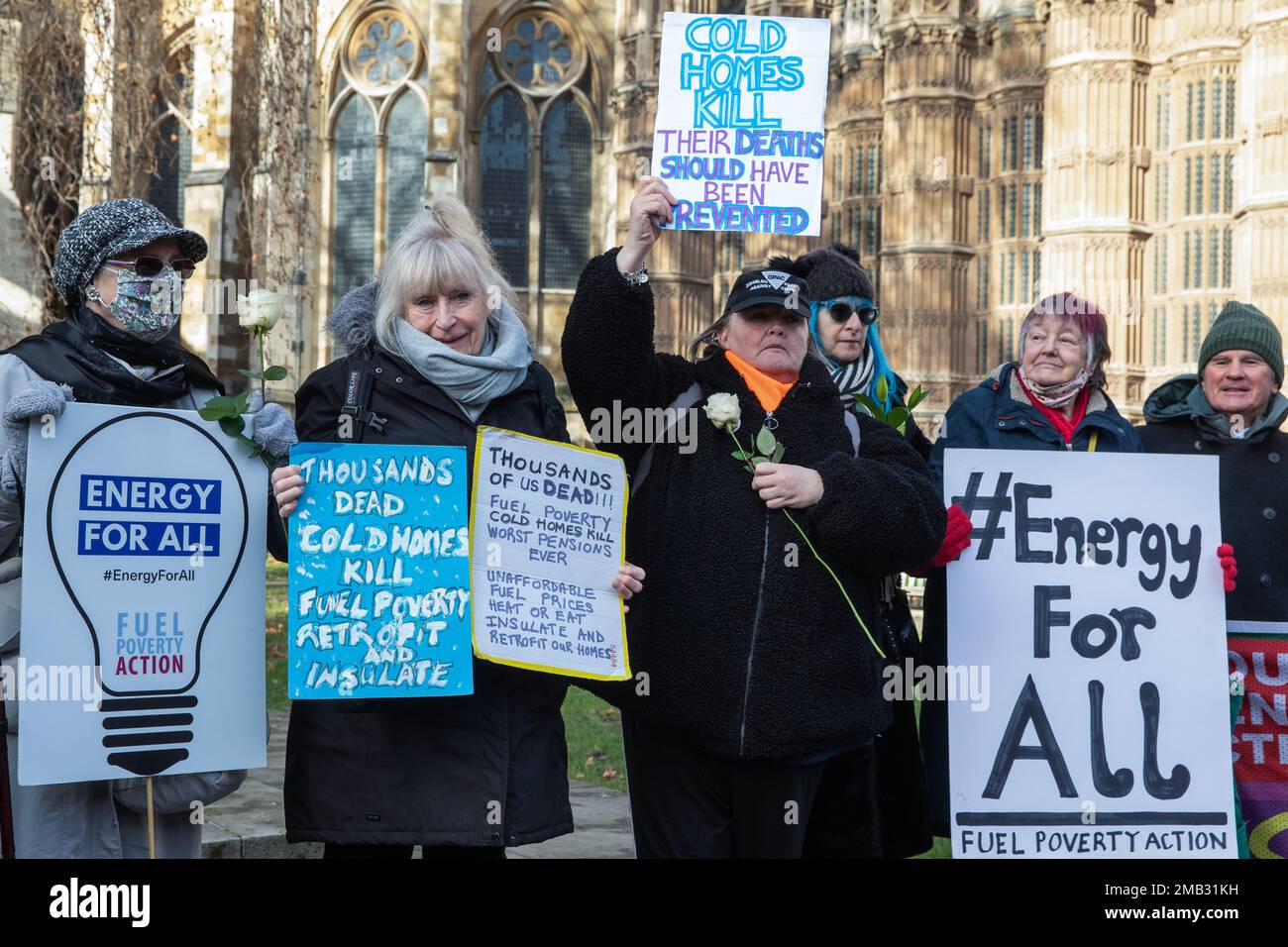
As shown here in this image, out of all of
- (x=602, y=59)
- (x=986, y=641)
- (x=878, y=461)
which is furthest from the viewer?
(x=602, y=59)

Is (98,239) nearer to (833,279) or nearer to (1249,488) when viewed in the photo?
(833,279)

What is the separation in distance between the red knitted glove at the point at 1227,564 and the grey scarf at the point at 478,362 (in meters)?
2.08

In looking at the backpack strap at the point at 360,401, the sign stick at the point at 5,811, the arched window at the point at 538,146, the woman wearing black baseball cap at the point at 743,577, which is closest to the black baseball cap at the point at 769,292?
the woman wearing black baseball cap at the point at 743,577

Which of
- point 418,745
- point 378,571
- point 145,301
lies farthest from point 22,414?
point 418,745

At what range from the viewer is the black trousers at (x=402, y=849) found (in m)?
3.37

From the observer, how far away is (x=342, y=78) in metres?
31.1

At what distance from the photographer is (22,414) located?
10.8 ft

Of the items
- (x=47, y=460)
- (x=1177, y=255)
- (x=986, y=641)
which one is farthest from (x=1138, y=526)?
(x=1177, y=255)

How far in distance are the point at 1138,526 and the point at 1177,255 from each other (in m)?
15.6

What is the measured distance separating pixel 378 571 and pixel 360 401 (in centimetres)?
41

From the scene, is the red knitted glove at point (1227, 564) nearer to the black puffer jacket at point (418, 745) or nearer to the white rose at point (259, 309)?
the black puffer jacket at point (418, 745)

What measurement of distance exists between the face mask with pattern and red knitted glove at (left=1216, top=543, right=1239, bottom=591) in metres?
2.94

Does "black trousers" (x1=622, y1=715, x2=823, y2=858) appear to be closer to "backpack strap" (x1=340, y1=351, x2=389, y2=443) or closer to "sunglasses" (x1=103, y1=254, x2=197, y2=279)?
"backpack strap" (x1=340, y1=351, x2=389, y2=443)
